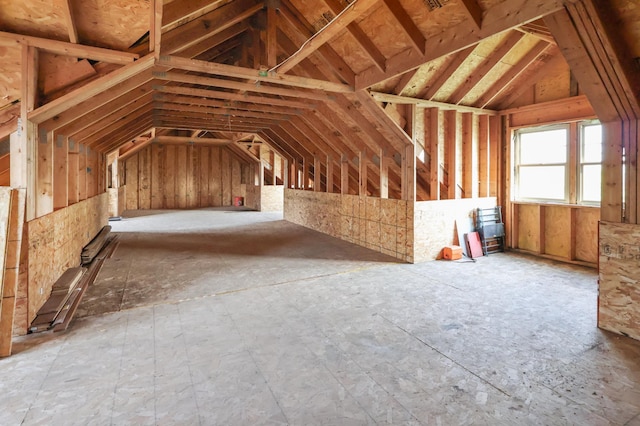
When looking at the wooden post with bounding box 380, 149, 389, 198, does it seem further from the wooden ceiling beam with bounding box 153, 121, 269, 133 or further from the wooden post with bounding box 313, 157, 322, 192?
the wooden ceiling beam with bounding box 153, 121, 269, 133

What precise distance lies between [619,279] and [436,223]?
2738 millimetres

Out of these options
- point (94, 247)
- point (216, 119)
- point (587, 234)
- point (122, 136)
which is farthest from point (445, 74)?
point (122, 136)

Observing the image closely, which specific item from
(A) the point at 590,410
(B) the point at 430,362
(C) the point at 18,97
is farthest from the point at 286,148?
(A) the point at 590,410

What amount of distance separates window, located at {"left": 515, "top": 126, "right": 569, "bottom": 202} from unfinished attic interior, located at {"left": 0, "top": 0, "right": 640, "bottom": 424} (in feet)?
0.10

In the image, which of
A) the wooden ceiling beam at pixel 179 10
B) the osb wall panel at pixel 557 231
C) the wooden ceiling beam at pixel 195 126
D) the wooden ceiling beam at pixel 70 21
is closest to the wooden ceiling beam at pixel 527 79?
the osb wall panel at pixel 557 231

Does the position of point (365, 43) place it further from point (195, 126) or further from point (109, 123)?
point (195, 126)

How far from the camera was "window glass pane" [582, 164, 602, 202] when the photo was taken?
196 inches

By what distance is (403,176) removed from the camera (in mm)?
5422

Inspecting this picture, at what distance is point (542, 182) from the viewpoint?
574 centimetres

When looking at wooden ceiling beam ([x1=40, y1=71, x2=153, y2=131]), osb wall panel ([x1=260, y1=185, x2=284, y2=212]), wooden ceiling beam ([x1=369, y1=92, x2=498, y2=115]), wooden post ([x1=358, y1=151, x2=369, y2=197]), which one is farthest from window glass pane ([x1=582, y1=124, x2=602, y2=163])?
osb wall panel ([x1=260, y1=185, x2=284, y2=212])

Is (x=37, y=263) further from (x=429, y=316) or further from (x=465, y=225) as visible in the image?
(x=465, y=225)

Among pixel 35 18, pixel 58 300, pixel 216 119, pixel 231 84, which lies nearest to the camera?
pixel 35 18

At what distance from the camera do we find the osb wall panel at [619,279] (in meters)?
2.85

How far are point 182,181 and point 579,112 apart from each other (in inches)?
525
